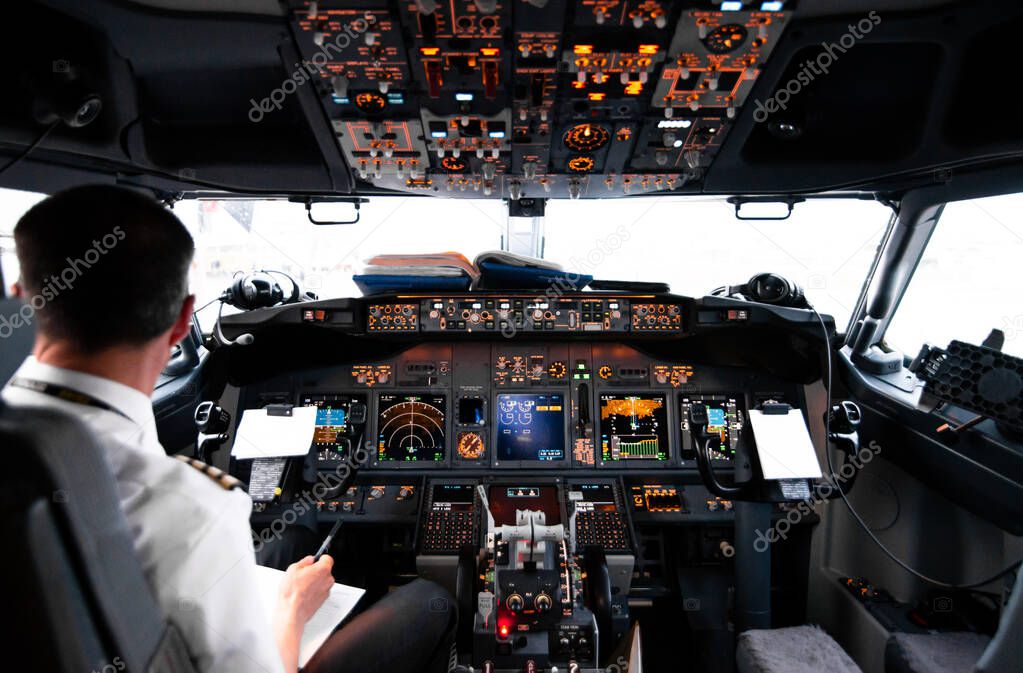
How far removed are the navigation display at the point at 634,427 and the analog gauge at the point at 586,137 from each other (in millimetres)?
1243

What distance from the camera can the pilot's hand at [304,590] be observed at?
51.7 inches

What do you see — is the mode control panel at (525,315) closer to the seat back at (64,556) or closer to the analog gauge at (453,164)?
the analog gauge at (453,164)

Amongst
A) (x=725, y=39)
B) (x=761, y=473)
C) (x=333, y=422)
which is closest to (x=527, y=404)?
(x=333, y=422)

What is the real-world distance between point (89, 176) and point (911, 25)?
2.93m

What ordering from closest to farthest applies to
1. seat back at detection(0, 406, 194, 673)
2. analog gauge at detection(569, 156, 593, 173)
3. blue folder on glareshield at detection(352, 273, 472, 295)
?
1. seat back at detection(0, 406, 194, 673)
2. analog gauge at detection(569, 156, 593, 173)
3. blue folder on glareshield at detection(352, 273, 472, 295)

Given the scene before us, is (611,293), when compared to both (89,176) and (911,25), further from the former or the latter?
(89,176)

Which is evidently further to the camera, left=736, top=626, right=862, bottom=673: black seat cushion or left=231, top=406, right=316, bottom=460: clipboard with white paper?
left=231, top=406, right=316, bottom=460: clipboard with white paper

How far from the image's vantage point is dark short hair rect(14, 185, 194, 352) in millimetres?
756

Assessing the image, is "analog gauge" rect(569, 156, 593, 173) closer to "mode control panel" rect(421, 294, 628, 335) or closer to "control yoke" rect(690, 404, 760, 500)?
"mode control panel" rect(421, 294, 628, 335)

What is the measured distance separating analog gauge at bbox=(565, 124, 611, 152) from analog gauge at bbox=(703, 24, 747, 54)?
0.48 m

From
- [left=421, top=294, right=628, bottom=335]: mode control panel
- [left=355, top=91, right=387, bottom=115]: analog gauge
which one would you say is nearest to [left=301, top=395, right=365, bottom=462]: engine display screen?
[left=421, top=294, right=628, bottom=335]: mode control panel

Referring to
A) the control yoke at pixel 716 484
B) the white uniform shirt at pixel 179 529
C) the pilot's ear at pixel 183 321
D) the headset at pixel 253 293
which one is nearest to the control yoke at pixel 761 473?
the control yoke at pixel 716 484

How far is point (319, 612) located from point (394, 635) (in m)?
0.23

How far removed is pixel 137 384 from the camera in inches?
31.9
